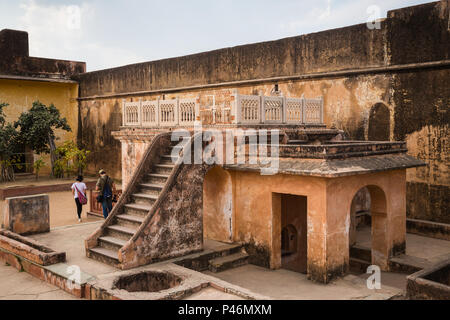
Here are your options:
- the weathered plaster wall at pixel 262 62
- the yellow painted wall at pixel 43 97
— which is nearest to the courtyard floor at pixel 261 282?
the weathered plaster wall at pixel 262 62

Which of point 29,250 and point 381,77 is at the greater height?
point 381,77

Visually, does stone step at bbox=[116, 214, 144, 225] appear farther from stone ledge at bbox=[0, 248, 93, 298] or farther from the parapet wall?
the parapet wall

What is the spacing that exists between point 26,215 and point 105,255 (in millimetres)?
2974

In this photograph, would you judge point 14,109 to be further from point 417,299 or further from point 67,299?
point 417,299

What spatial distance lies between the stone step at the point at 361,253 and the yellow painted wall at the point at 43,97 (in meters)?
14.6

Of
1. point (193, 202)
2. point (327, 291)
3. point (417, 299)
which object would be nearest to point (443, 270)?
point (417, 299)

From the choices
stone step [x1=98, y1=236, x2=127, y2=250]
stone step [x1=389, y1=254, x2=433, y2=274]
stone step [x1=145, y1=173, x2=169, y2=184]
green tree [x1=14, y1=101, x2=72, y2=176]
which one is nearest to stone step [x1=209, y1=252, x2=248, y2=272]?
stone step [x1=98, y1=236, x2=127, y2=250]

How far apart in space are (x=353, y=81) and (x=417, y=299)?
6392 millimetres

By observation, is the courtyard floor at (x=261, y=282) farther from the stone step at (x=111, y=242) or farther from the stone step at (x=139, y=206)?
the stone step at (x=139, y=206)

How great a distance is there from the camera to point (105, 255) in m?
6.42

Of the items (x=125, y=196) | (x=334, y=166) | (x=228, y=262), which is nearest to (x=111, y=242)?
(x=125, y=196)

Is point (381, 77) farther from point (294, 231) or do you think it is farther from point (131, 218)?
point (131, 218)

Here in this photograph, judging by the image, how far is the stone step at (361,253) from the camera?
8.00 metres

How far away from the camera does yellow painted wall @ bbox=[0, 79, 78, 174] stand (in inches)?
706
